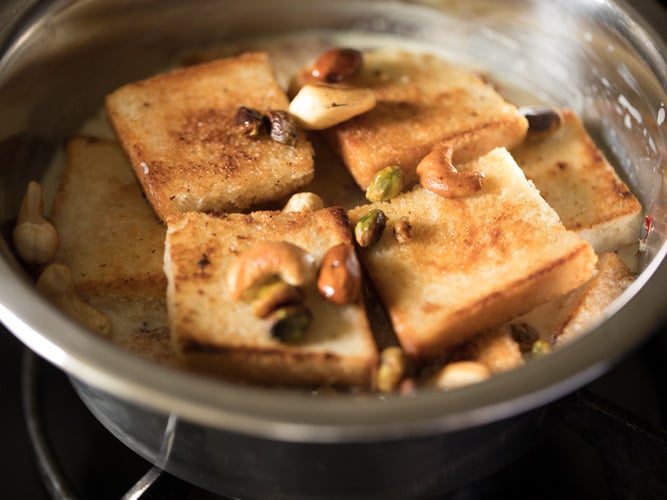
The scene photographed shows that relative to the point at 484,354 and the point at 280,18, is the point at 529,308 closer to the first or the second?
the point at 484,354

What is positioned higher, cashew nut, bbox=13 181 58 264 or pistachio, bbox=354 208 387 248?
pistachio, bbox=354 208 387 248

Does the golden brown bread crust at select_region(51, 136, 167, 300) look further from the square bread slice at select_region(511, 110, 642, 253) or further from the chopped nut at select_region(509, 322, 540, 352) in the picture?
the square bread slice at select_region(511, 110, 642, 253)

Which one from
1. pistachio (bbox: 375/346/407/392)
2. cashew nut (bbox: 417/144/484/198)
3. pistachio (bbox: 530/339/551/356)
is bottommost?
pistachio (bbox: 375/346/407/392)

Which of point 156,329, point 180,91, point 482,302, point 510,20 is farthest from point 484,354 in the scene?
point 510,20

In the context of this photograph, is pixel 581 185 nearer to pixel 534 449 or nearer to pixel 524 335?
pixel 524 335

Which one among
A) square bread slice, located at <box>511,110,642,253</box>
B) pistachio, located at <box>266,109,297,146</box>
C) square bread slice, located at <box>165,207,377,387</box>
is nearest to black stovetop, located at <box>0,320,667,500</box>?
square bread slice, located at <box>511,110,642,253</box>

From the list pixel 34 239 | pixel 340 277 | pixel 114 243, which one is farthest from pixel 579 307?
pixel 34 239

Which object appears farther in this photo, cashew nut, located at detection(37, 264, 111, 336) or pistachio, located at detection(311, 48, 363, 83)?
pistachio, located at detection(311, 48, 363, 83)
